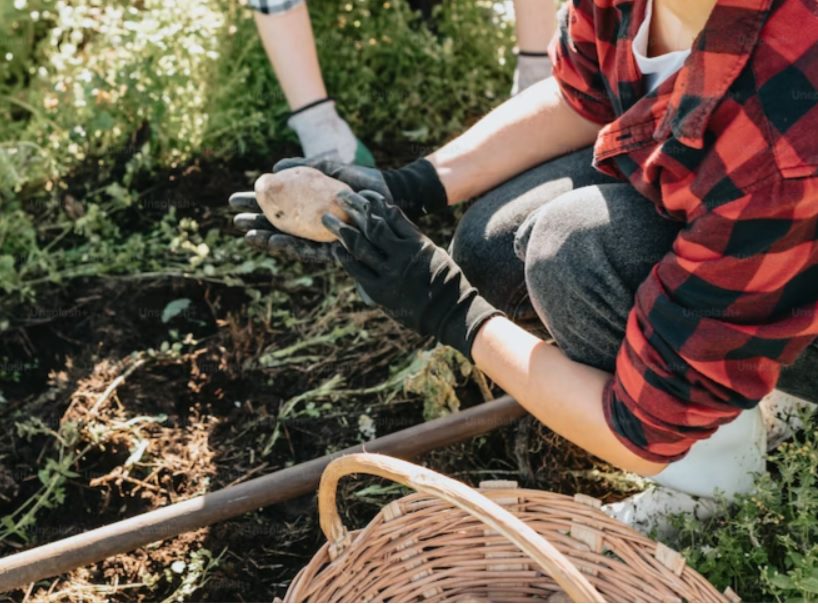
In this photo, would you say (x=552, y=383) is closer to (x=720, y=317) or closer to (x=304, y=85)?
(x=720, y=317)

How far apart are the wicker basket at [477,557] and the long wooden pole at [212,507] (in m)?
0.13

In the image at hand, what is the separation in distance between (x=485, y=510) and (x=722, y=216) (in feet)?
1.32

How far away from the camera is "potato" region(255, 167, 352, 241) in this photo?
4.68 feet

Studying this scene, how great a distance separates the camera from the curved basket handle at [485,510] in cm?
102

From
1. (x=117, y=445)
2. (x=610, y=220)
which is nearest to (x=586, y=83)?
(x=610, y=220)

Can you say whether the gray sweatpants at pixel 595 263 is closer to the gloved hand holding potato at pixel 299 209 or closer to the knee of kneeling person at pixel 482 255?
the knee of kneeling person at pixel 482 255

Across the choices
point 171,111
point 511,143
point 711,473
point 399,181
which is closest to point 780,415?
point 711,473

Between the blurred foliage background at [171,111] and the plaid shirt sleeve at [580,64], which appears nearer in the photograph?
the plaid shirt sleeve at [580,64]

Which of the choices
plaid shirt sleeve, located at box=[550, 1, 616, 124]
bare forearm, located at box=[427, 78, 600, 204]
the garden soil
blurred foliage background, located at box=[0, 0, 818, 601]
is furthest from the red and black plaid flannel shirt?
blurred foliage background, located at box=[0, 0, 818, 601]

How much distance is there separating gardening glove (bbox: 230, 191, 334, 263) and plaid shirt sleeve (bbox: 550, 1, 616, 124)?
0.46 metres

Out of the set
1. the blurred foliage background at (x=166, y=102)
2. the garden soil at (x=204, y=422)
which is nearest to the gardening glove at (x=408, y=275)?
the garden soil at (x=204, y=422)

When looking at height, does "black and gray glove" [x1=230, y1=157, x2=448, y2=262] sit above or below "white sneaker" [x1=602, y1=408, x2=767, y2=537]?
above

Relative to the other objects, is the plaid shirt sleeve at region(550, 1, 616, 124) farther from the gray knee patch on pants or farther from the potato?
the potato

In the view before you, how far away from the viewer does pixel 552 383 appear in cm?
132
